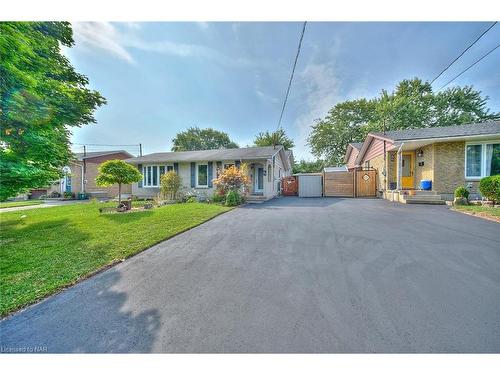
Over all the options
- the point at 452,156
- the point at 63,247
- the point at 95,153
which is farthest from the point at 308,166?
the point at 63,247

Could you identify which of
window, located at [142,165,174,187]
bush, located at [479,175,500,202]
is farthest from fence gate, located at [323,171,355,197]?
window, located at [142,165,174,187]

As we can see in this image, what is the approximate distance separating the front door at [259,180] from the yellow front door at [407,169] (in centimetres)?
915

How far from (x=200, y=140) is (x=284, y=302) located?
3902 cm

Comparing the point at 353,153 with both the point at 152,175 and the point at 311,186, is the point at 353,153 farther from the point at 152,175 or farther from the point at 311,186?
the point at 152,175

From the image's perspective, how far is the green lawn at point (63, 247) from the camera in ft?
8.69

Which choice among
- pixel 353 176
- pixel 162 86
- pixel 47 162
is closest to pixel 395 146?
pixel 353 176

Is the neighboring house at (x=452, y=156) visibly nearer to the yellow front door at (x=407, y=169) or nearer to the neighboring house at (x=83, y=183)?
the yellow front door at (x=407, y=169)

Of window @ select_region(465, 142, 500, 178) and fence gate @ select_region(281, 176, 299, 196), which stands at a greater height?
window @ select_region(465, 142, 500, 178)

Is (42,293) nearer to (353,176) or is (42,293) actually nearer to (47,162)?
(47,162)

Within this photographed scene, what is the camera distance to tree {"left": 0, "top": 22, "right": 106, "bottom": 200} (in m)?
3.78

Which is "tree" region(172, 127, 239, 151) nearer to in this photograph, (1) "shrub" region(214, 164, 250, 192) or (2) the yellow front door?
(1) "shrub" region(214, 164, 250, 192)

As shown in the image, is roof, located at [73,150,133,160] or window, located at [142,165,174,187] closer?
window, located at [142,165,174,187]

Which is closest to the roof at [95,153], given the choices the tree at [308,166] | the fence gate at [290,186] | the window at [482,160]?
the fence gate at [290,186]

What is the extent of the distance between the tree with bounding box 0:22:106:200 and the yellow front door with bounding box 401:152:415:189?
16402mm
